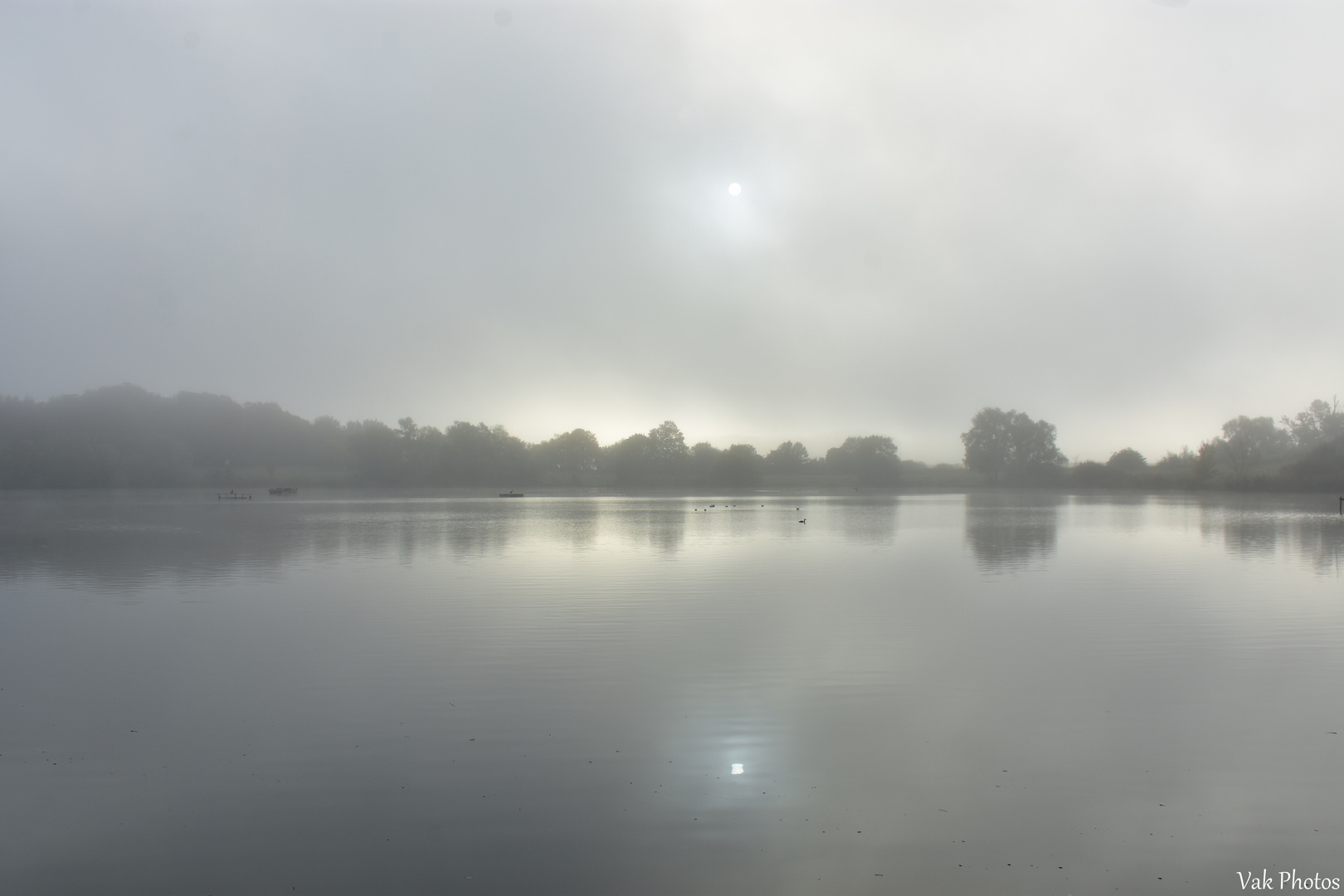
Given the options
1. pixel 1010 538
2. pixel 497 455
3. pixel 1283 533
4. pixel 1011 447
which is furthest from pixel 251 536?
pixel 1011 447

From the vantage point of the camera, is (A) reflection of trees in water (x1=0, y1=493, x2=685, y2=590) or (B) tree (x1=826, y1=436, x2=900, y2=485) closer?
(A) reflection of trees in water (x1=0, y1=493, x2=685, y2=590)

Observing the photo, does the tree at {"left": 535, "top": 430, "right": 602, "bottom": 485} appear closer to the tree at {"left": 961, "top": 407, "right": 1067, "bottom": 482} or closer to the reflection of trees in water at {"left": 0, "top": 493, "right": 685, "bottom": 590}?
the tree at {"left": 961, "top": 407, "right": 1067, "bottom": 482}

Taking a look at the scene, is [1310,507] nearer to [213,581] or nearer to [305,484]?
[213,581]

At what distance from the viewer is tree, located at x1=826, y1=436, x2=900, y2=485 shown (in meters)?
119

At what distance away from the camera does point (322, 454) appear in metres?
111

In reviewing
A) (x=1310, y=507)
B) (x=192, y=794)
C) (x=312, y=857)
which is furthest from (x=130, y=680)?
(x=1310, y=507)

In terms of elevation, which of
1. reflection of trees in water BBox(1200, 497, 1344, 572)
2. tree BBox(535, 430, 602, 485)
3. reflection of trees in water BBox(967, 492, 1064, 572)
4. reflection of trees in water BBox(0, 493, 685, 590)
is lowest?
reflection of trees in water BBox(0, 493, 685, 590)

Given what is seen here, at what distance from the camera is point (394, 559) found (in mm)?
22234

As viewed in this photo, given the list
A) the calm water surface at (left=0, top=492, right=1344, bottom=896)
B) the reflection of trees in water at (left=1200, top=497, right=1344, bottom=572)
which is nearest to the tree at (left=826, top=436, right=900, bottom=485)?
the reflection of trees in water at (left=1200, top=497, right=1344, bottom=572)

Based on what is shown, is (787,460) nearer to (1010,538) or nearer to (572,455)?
(572,455)

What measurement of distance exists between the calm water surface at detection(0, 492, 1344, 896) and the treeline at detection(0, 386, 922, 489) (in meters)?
81.5

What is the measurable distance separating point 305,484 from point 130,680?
103 meters

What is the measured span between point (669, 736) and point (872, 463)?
116 metres

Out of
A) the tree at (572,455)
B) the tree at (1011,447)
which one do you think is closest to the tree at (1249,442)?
the tree at (1011,447)
